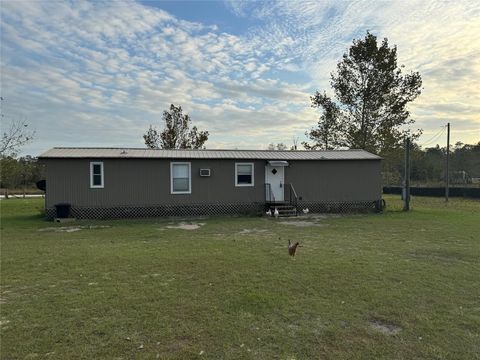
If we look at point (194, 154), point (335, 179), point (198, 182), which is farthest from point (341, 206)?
point (194, 154)

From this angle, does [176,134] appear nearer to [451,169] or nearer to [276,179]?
[276,179]

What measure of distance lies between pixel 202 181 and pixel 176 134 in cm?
1580

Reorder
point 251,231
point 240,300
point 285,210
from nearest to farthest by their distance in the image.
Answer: point 240,300, point 251,231, point 285,210

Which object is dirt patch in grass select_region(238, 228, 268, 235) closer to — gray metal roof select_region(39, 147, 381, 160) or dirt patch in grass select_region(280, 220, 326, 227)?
dirt patch in grass select_region(280, 220, 326, 227)

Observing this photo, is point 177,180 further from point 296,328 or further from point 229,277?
point 296,328

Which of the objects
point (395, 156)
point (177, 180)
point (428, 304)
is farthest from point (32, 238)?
point (395, 156)

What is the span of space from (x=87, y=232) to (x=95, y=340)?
28.8ft

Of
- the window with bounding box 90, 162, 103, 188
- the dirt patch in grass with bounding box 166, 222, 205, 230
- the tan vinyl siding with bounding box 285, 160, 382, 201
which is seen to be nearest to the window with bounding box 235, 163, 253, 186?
the tan vinyl siding with bounding box 285, 160, 382, 201

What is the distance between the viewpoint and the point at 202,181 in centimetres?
1633

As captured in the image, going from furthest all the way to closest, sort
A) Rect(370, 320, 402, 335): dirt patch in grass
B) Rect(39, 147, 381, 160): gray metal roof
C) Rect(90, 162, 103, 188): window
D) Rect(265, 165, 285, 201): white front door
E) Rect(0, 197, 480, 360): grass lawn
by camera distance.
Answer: Rect(265, 165, 285, 201): white front door → Rect(39, 147, 381, 160): gray metal roof → Rect(90, 162, 103, 188): window → Rect(370, 320, 402, 335): dirt patch in grass → Rect(0, 197, 480, 360): grass lawn

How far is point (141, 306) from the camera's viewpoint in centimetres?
447

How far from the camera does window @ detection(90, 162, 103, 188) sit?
15203 millimetres

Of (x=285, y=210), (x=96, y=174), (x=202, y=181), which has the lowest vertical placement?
(x=285, y=210)

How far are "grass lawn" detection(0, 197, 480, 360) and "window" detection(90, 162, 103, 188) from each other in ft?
19.7
